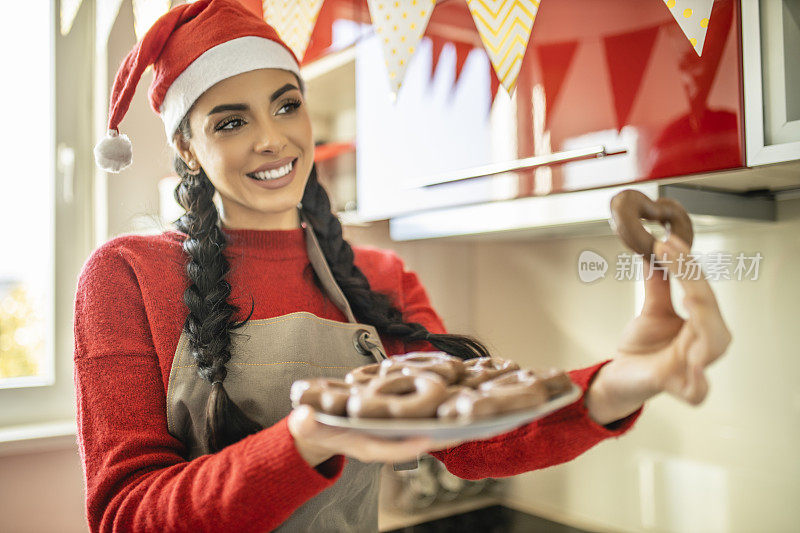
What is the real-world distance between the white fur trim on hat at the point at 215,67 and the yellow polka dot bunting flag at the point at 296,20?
0.22 metres

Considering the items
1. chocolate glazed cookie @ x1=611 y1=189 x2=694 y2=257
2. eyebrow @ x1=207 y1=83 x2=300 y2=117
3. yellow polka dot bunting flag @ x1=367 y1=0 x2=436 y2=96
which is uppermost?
yellow polka dot bunting flag @ x1=367 y1=0 x2=436 y2=96

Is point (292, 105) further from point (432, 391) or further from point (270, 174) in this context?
point (432, 391)

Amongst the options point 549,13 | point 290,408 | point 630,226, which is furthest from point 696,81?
point 290,408

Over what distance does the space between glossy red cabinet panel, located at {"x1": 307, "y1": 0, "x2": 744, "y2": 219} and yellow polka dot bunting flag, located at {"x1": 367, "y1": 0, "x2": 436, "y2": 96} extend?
0.46 ft

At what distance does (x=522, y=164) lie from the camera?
4.18 ft

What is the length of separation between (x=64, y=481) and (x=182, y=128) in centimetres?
97

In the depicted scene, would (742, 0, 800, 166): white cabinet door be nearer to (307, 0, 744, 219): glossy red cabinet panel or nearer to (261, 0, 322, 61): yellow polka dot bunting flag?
(307, 0, 744, 219): glossy red cabinet panel

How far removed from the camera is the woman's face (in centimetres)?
106

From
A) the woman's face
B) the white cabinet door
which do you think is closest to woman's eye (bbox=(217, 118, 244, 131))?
the woman's face

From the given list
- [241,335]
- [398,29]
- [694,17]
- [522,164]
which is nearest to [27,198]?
[241,335]

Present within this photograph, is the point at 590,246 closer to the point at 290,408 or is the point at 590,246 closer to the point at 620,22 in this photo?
the point at 620,22

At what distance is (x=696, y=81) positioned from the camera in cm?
102

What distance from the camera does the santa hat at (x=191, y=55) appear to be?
1.04 m

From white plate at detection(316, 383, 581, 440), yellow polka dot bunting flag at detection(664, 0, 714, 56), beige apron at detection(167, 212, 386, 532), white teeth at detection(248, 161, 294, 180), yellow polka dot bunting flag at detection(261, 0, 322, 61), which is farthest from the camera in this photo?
yellow polka dot bunting flag at detection(261, 0, 322, 61)
